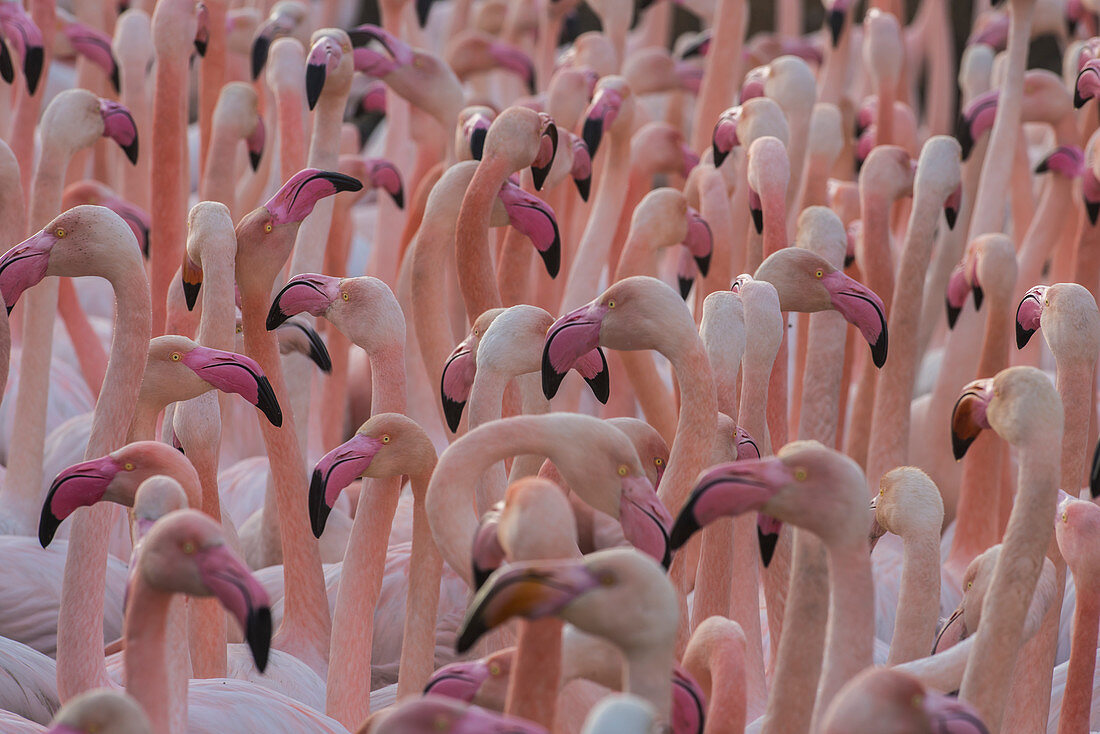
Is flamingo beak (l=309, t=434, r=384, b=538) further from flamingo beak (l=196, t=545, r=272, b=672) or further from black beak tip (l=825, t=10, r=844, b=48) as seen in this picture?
black beak tip (l=825, t=10, r=844, b=48)

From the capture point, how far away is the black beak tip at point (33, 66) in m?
4.30

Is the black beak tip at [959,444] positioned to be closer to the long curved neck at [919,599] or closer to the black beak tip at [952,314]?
the long curved neck at [919,599]

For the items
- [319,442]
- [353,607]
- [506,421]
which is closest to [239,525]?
[319,442]

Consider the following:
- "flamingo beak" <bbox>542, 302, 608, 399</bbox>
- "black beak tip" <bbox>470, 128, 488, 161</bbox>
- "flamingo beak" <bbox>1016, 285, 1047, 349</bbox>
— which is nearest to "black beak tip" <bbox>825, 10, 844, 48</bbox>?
"black beak tip" <bbox>470, 128, 488, 161</bbox>

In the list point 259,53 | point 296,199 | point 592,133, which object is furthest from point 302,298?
point 259,53

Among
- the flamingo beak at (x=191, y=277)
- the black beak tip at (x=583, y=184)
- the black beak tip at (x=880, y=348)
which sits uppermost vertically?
the black beak tip at (x=583, y=184)

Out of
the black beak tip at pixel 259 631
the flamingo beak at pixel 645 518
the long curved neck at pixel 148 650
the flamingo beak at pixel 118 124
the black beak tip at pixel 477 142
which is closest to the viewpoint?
the black beak tip at pixel 259 631

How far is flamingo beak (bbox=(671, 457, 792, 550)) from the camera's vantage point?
190 cm

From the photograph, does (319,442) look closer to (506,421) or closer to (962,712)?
(506,421)

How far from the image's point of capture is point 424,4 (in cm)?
542

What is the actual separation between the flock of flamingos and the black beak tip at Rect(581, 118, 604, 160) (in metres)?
0.01

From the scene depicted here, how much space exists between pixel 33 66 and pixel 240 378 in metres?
2.14

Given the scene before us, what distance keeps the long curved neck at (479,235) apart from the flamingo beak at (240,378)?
0.78m

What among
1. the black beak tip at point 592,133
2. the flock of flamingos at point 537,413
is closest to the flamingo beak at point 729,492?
the flock of flamingos at point 537,413
